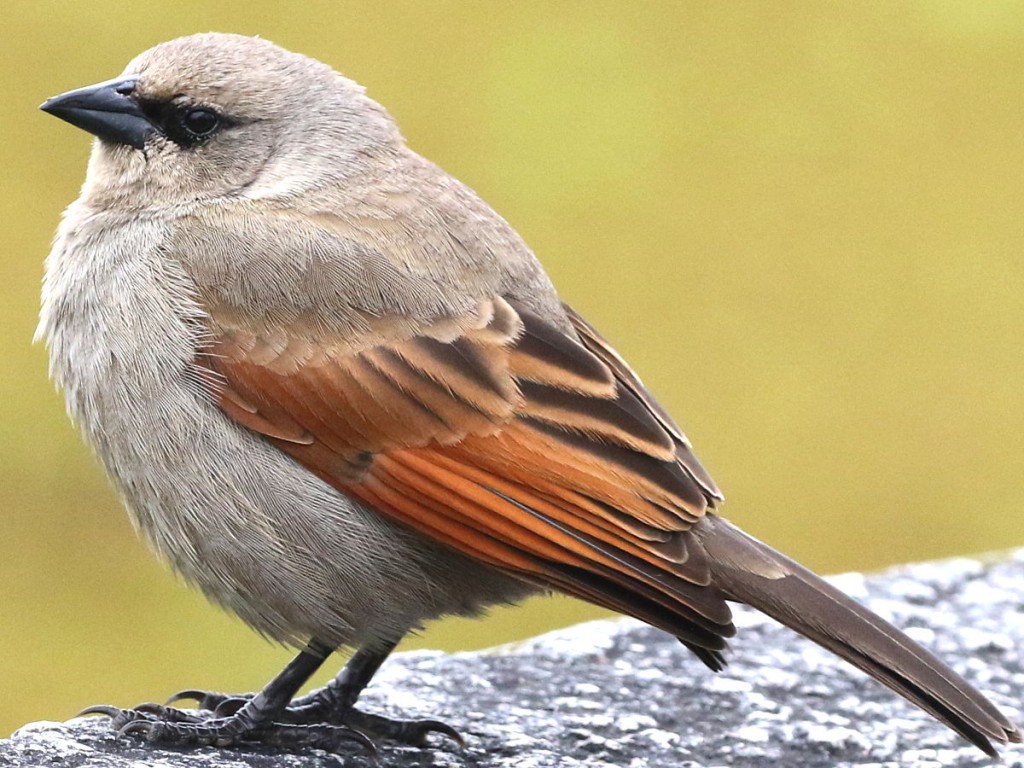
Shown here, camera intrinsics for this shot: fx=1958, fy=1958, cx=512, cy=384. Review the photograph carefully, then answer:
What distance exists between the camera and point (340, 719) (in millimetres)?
5426

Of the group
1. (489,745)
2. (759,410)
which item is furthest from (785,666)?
(759,410)

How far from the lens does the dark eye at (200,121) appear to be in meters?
5.78

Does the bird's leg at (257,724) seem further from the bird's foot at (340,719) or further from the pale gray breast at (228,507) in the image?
the pale gray breast at (228,507)

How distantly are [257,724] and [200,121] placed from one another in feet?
5.88

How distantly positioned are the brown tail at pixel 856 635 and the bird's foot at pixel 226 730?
113cm

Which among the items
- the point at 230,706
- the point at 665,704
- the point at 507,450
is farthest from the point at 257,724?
the point at 665,704

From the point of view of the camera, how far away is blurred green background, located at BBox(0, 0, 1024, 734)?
351 inches

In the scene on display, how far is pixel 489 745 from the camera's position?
538cm

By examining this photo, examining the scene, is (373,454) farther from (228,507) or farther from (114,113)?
(114,113)

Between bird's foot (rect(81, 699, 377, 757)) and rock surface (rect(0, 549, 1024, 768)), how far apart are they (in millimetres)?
49

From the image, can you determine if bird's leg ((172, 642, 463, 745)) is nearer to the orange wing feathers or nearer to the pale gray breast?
the pale gray breast

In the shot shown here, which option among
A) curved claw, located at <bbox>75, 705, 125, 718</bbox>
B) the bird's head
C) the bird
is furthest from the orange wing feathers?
curved claw, located at <bbox>75, 705, 125, 718</bbox>

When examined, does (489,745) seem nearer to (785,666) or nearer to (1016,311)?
(785,666)

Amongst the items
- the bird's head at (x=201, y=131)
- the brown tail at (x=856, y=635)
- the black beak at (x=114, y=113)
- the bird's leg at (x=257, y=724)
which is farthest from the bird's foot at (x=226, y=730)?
the black beak at (x=114, y=113)
